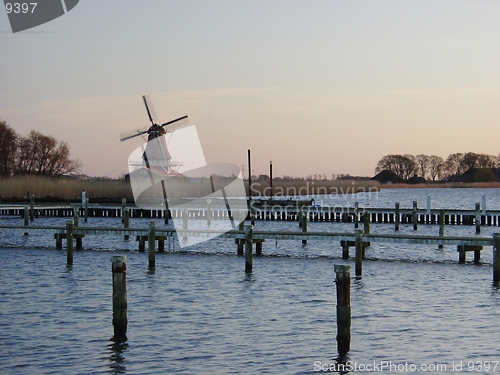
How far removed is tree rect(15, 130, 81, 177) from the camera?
101188 millimetres

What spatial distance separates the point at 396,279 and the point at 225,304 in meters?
6.99

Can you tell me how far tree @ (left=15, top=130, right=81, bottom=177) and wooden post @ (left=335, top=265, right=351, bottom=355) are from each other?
90.9m

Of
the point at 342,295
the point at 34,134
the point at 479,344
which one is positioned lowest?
the point at 479,344

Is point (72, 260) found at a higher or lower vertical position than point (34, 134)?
lower

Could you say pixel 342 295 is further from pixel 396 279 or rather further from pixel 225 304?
pixel 396 279

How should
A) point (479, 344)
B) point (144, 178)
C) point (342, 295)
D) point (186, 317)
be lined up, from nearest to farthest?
point (342, 295)
point (479, 344)
point (186, 317)
point (144, 178)

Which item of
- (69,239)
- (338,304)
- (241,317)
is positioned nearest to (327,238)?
(69,239)

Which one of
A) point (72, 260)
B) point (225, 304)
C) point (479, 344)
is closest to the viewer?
point (479, 344)

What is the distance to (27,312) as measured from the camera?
18.2m

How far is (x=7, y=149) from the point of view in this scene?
9688cm

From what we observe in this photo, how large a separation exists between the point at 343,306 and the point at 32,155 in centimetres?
9365

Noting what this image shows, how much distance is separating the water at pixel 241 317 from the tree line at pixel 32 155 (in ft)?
236

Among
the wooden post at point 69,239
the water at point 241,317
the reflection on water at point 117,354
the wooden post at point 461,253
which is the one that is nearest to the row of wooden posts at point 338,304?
the reflection on water at point 117,354

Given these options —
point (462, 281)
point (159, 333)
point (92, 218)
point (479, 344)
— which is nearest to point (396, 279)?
point (462, 281)
